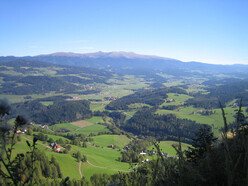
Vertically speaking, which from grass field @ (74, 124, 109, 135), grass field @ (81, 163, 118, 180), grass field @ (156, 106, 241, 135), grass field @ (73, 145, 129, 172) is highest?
grass field @ (156, 106, 241, 135)

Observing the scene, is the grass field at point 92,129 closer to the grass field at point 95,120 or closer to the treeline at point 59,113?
the grass field at point 95,120


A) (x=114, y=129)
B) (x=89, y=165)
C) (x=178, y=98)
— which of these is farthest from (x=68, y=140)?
(x=178, y=98)

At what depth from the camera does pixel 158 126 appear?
353 feet

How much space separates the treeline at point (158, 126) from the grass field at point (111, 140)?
16238mm

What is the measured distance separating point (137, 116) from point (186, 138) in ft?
140

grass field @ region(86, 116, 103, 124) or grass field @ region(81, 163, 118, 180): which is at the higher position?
grass field @ region(81, 163, 118, 180)

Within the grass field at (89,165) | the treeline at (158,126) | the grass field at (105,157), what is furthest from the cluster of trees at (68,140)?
the treeline at (158,126)

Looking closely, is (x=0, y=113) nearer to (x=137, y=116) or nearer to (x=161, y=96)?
(x=137, y=116)

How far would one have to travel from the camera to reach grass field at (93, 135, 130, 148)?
8136 centimetres

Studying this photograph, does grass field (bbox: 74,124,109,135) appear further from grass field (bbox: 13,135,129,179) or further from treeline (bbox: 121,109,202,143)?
grass field (bbox: 13,135,129,179)

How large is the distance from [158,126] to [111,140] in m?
35.4

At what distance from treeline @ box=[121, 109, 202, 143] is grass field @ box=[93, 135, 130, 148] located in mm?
16238

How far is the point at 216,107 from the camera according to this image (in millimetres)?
129875

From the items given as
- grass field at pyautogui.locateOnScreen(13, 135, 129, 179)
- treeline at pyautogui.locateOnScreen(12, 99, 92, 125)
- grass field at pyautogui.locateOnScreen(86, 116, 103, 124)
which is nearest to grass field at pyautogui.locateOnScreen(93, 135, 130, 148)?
grass field at pyautogui.locateOnScreen(13, 135, 129, 179)
